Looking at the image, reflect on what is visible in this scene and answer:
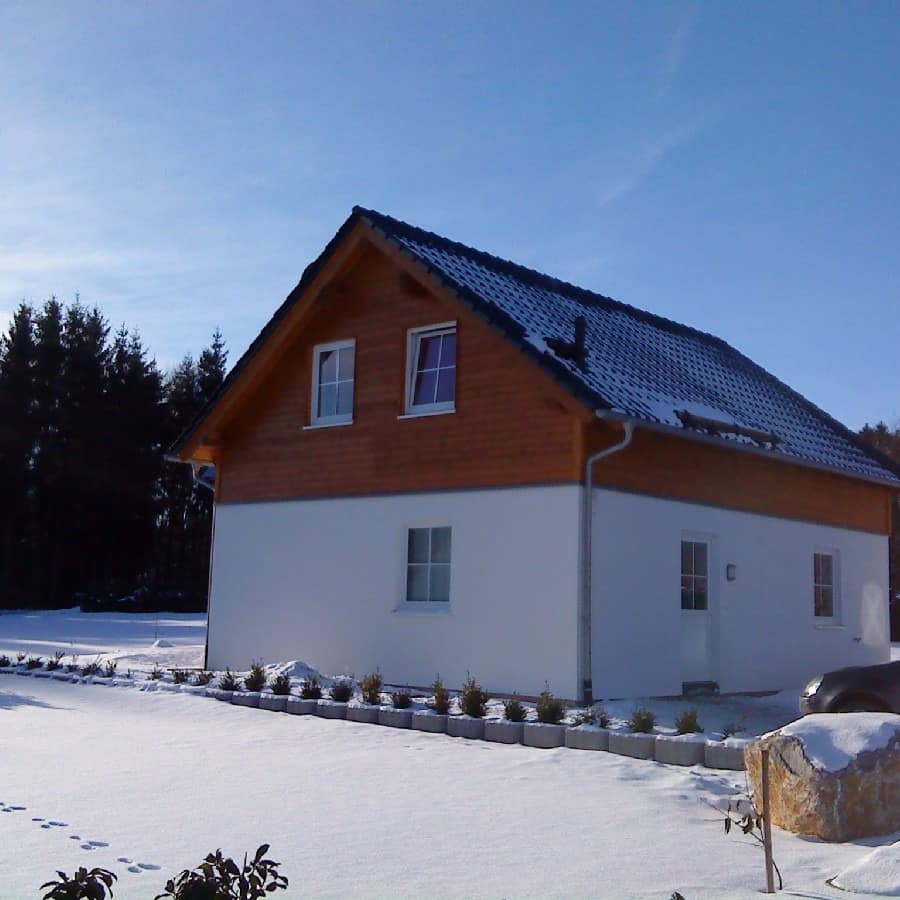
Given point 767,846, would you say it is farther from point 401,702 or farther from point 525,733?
point 401,702

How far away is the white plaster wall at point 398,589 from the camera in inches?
519

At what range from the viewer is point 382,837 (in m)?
6.68

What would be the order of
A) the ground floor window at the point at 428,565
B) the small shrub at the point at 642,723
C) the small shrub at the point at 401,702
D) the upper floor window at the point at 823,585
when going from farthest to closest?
1. the upper floor window at the point at 823,585
2. the ground floor window at the point at 428,565
3. the small shrub at the point at 401,702
4. the small shrub at the point at 642,723

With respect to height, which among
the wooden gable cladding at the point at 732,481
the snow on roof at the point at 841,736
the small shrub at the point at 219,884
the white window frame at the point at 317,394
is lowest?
the small shrub at the point at 219,884

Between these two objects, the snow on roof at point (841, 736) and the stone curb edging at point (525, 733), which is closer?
the snow on roof at point (841, 736)

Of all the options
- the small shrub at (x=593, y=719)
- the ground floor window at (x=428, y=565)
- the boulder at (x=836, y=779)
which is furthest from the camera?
the ground floor window at (x=428, y=565)

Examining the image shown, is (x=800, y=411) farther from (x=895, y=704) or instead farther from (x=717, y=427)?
(x=895, y=704)

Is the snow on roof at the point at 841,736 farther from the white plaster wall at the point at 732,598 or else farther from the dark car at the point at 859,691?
the white plaster wall at the point at 732,598

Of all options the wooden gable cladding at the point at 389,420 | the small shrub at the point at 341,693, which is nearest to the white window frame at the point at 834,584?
the wooden gable cladding at the point at 389,420

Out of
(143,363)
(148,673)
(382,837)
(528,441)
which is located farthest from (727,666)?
(143,363)

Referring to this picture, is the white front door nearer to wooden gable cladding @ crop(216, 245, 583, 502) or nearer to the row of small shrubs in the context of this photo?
wooden gable cladding @ crop(216, 245, 583, 502)

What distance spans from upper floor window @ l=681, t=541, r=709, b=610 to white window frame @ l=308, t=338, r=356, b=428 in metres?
4.65

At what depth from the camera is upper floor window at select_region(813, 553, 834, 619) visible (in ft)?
57.1

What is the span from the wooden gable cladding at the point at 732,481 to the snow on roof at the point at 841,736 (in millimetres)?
6083
